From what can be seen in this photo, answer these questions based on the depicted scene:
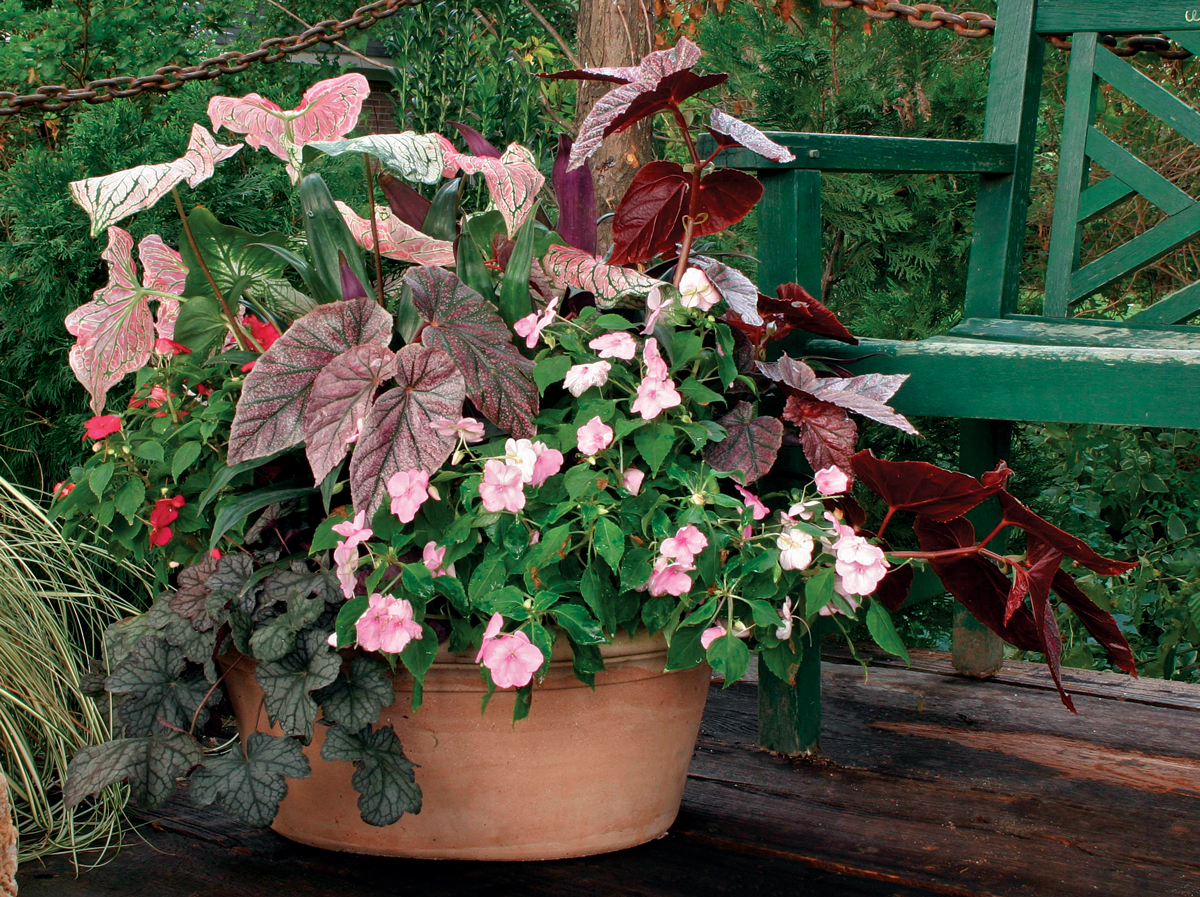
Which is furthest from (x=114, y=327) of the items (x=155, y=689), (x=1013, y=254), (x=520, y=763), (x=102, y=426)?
(x=1013, y=254)

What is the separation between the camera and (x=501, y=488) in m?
0.94

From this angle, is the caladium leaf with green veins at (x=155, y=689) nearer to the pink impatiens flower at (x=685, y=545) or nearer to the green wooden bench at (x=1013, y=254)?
the pink impatiens flower at (x=685, y=545)

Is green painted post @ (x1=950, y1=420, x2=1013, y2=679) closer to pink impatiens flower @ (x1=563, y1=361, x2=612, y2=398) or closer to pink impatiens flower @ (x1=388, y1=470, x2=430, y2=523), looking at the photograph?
pink impatiens flower @ (x1=563, y1=361, x2=612, y2=398)

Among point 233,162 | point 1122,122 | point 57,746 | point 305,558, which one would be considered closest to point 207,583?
point 305,558

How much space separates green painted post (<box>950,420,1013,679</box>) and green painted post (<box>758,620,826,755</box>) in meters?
0.37

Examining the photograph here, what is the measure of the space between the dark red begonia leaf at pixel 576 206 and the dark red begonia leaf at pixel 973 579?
1.58 ft

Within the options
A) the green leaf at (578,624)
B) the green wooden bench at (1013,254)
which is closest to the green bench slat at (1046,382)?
the green wooden bench at (1013,254)

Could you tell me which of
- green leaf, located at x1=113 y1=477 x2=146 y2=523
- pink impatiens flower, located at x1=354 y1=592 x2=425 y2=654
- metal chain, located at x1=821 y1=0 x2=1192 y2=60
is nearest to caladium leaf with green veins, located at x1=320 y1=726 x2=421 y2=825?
pink impatiens flower, located at x1=354 y1=592 x2=425 y2=654

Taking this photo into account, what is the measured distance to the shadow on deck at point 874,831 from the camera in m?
1.08

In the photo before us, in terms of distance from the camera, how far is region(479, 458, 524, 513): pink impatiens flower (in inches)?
36.8

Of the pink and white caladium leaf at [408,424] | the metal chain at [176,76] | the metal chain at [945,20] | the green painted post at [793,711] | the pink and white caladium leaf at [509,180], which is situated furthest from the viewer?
the metal chain at [945,20]

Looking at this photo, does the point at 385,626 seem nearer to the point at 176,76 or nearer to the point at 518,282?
the point at 518,282

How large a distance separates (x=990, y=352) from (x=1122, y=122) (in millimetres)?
2152

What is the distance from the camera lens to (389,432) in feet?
3.06
